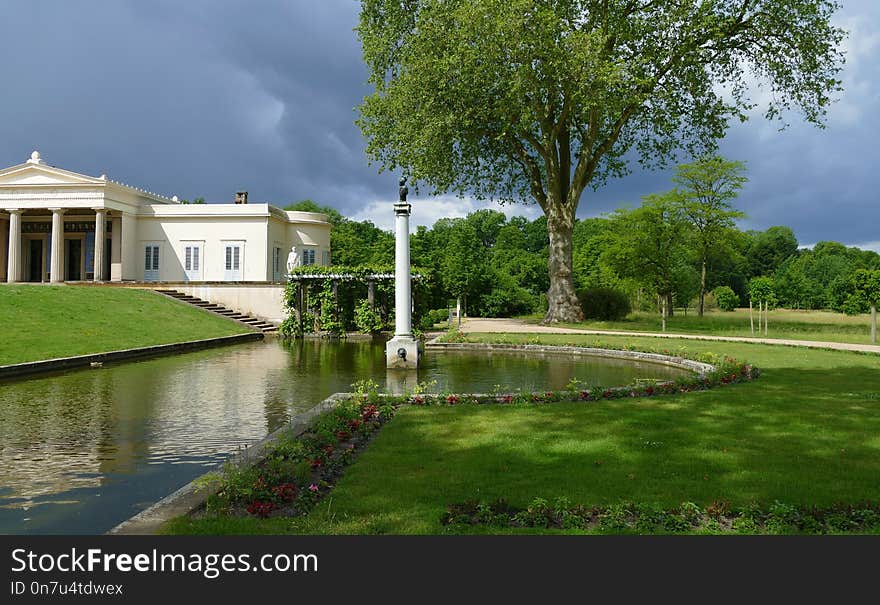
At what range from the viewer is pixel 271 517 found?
182 inches

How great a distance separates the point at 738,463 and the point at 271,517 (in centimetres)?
445

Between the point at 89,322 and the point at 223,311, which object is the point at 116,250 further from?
the point at 89,322

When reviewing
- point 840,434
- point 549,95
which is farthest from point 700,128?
point 840,434

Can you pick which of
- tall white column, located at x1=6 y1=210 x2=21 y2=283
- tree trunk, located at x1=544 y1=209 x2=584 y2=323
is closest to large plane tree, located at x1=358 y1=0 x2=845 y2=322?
tree trunk, located at x1=544 y1=209 x2=584 y2=323

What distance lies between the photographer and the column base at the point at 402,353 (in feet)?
49.9

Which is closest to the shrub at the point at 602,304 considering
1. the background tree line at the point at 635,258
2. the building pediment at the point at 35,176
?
the background tree line at the point at 635,258

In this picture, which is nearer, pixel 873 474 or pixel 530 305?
pixel 873 474

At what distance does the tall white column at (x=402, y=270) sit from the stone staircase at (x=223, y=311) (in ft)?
54.8

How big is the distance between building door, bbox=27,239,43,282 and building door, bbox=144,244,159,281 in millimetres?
6906

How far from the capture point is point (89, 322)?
2083 cm

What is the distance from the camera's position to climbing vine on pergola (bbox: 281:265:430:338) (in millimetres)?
27594

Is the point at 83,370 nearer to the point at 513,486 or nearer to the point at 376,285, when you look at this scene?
the point at 513,486

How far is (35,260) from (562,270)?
107 ft

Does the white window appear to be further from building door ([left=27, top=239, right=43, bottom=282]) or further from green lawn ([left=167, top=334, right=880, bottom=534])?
green lawn ([left=167, top=334, right=880, bottom=534])
